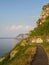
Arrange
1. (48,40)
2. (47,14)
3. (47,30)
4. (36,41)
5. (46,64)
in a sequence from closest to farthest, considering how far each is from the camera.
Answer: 1. (46,64)
2. (48,40)
3. (36,41)
4. (47,30)
5. (47,14)

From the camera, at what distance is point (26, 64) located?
42188 millimetres

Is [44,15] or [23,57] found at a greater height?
[44,15]

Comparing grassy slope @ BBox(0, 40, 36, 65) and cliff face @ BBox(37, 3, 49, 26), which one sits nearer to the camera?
grassy slope @ BBox(0, 40, 36, 65)

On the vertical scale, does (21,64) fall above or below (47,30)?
below

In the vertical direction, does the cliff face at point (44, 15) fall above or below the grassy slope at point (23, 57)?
above

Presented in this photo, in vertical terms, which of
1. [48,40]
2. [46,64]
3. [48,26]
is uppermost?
[48,26]

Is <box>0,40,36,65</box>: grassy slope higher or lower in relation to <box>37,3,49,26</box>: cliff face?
lower

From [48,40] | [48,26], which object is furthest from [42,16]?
[48,40]

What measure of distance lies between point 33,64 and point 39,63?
177 centimetres

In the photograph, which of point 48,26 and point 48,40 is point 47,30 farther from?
point 48,40

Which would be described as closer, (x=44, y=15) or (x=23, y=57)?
(x=23, y=57)

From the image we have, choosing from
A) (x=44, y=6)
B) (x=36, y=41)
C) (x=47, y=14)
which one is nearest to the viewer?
(x=36, y=41)

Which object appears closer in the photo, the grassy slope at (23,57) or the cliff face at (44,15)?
the grassy slope at (23,57)

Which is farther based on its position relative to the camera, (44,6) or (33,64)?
(44,6)
